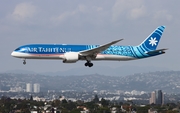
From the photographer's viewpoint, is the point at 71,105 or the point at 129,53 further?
the point at 71,105

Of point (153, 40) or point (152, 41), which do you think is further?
point (153, 40)

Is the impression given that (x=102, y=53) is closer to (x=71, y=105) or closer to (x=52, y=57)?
(x=52, y=57)

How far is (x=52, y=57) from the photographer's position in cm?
7588

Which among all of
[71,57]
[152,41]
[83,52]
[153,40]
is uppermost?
[153,40]

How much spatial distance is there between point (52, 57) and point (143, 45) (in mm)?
19525

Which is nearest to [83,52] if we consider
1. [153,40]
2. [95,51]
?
[95,51]

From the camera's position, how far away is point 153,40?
88.5m

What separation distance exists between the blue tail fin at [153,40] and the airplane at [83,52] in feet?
2.55

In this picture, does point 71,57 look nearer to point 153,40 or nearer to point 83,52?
point 83,52

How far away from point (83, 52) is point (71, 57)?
229cm

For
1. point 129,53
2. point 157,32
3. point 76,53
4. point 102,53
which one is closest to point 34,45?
point 76,53

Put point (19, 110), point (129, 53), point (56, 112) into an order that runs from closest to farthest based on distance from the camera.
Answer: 1. point (129, 53)
2. point (56, 112)
3. point (19, 110)

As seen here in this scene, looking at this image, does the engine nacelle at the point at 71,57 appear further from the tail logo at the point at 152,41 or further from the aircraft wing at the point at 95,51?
the tail logo at the point at 152,41

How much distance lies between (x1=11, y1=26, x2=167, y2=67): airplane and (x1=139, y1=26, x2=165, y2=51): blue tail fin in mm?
778
